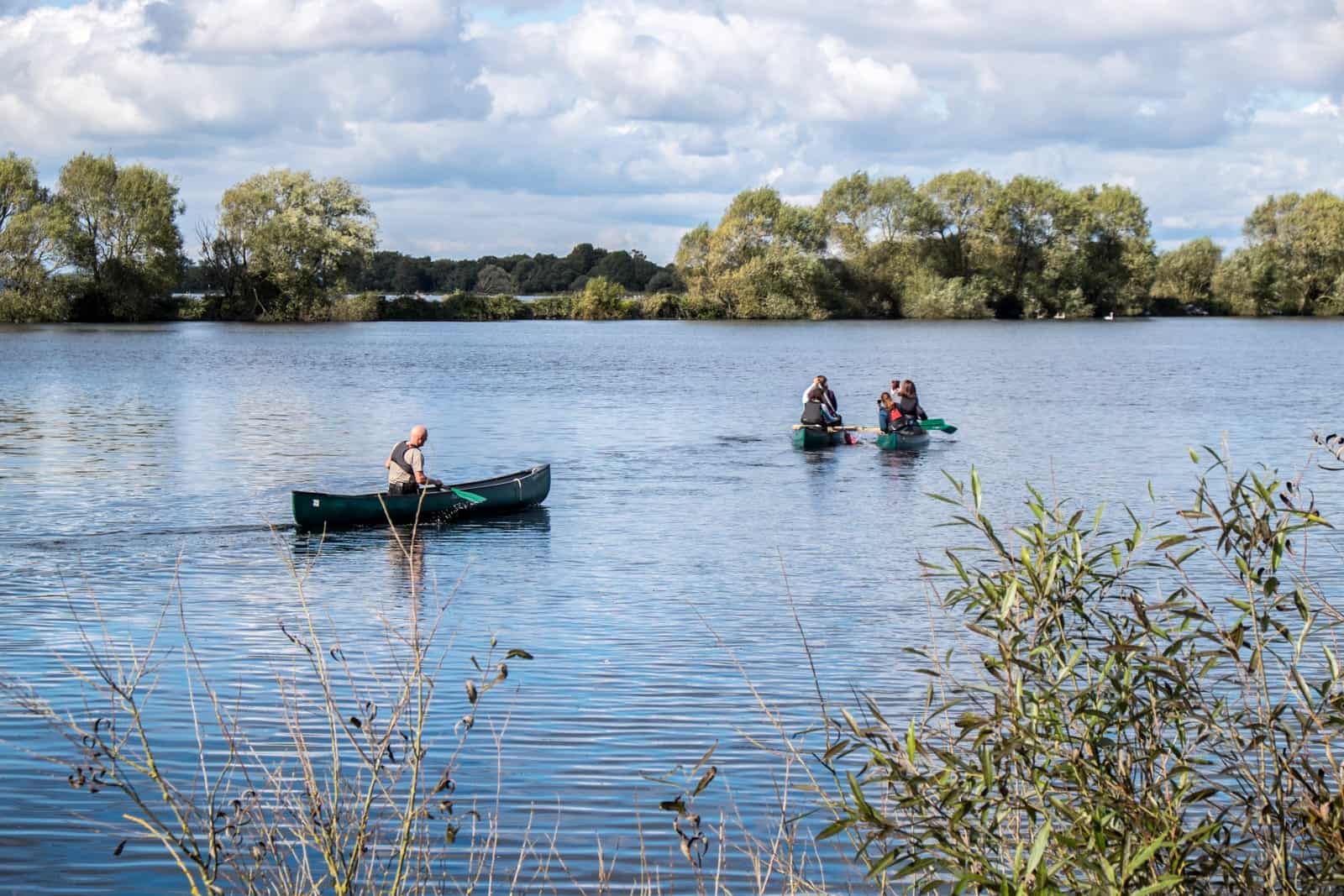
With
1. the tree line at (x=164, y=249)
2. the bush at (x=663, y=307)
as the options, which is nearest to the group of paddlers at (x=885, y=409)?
the tree line at (x=164, y=249)

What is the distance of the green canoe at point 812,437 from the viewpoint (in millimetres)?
28156

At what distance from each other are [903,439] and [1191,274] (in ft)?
327

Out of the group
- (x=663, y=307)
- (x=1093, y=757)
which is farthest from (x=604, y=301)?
(x=1093, y=757)

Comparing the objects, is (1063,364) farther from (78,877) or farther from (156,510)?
(78,877)

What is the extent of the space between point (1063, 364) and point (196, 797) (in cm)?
5076

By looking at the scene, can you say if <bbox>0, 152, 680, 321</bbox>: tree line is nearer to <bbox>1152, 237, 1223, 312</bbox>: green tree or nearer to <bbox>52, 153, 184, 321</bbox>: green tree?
<bbox>52, 153, 184, 321</bbox>: green tree

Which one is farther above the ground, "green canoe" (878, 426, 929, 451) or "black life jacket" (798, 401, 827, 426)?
"black life jacket" (798, 401, 827, 426)

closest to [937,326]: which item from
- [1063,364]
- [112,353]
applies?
[1063,364]

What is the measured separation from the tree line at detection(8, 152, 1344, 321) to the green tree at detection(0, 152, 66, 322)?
106mm

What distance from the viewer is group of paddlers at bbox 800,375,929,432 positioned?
2823 cm

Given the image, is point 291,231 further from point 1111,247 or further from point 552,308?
point 1111,247

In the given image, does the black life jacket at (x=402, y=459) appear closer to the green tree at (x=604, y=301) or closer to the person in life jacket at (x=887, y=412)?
the person in life jacket at (x=887, y=412)

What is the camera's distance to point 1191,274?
119m

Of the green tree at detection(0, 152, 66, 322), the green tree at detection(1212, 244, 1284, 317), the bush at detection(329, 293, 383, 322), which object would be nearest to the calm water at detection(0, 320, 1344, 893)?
the green tree at detection(0, 152, 66, 322)
